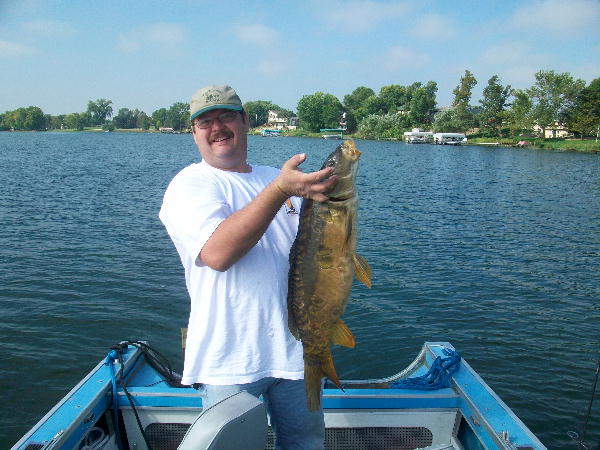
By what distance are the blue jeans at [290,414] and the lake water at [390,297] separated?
17.9 feet

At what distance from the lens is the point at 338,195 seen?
245 cm

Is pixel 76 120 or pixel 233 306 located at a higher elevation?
pixel 76 120

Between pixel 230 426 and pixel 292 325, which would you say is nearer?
pixel 230 426

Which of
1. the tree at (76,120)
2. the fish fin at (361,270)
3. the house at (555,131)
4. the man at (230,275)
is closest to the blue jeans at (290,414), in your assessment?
the man at (230,275)

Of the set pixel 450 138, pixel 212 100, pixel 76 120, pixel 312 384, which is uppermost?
pixel 76 120

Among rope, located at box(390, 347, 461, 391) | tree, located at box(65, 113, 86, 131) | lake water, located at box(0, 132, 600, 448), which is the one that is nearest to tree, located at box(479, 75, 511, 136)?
lake water, located at box(0, 132, 600, 448)

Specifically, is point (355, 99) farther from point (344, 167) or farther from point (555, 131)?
point (344, 167)

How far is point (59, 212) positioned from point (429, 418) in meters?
19.5

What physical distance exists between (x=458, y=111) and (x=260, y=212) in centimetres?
11371

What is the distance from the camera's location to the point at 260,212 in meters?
2.34

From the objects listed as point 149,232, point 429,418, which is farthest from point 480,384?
point 149,232

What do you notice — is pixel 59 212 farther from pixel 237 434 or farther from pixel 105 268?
pixel 237 434

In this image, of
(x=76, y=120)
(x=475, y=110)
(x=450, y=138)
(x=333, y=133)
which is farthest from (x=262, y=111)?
(x=450, y=138)

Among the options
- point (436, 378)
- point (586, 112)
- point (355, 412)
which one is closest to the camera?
point (355, 412)
